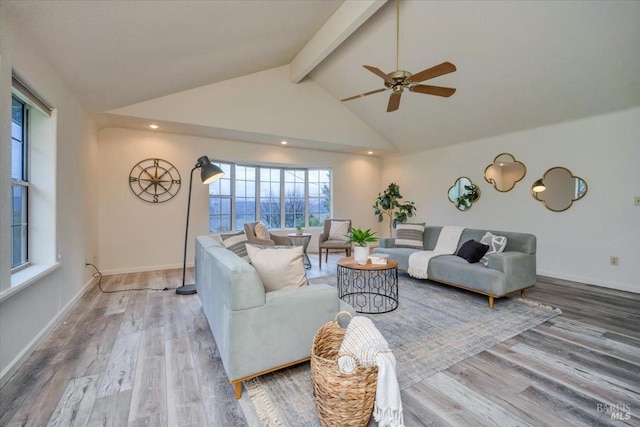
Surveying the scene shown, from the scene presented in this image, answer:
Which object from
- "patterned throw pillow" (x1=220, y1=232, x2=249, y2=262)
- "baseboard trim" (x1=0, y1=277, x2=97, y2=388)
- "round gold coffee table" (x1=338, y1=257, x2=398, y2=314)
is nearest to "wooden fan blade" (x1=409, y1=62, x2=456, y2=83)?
"round gold coffee table" (x1=338, y1=257, x2=398, y2=314)

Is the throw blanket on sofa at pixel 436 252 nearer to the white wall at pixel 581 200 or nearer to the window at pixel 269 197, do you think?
the white wall at pixel 581 200

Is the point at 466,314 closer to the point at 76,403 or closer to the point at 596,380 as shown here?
the point at 596,380

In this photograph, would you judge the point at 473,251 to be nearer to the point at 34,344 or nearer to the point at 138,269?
the point at 34,344

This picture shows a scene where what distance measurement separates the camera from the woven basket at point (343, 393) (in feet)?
4.23

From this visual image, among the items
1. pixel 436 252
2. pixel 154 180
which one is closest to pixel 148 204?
pixel 154 180

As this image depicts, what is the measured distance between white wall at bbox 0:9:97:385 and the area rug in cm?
171

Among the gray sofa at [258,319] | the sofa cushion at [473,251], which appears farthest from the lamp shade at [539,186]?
the gray sofa at [258,319]

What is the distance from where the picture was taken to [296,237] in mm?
5031

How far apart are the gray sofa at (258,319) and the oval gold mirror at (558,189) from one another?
4.34 meters

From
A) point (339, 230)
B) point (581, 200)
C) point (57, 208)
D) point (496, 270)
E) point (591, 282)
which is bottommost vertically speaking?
point (591, 282)

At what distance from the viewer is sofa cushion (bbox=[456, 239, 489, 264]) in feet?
11.2

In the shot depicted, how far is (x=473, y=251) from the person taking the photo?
347 centimetres

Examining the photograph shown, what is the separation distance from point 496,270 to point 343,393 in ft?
8.44

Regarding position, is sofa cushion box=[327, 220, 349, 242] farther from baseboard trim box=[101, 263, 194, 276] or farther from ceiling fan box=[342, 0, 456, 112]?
ceiling fan box=[342, 0, 456, 112]
